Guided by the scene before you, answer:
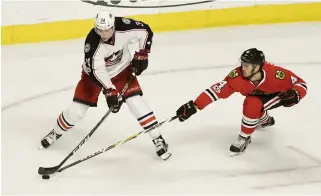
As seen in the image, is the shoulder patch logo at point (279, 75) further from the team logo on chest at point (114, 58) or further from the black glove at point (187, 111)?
the team logo on chest at point (114, 58)

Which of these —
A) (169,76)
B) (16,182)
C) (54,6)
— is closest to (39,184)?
(16,182)

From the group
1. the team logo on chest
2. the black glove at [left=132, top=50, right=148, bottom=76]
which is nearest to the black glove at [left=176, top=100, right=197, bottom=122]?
the black glove at [left=132, top=50, right=148, bottom=76]

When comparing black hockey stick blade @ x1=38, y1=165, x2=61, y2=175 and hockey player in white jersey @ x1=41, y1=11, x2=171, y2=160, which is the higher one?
hockey player in white jersey @ x1=41, y1=11, x2=171, y2=160

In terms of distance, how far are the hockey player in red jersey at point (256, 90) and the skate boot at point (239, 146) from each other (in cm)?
12

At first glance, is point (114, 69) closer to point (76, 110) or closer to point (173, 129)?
point (76, 110)

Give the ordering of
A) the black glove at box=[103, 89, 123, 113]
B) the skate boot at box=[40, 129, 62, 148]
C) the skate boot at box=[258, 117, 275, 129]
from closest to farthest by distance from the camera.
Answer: the black glove at box=[103, 89, 123, 113]
the skate boot at box=[40, 129, 62, 148]
the skate boot at box=[258, 117, 275, 129]

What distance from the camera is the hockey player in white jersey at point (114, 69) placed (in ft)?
9.98

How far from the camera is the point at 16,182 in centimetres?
300

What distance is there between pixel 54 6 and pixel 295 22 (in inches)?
79.3

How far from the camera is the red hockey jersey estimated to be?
121 inches

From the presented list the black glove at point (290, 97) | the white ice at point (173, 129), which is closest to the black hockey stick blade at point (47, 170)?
the white ice at point (173, 129)

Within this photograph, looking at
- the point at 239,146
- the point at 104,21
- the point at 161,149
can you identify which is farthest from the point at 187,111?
the point at 104,21

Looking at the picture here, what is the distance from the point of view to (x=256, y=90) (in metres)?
3.12

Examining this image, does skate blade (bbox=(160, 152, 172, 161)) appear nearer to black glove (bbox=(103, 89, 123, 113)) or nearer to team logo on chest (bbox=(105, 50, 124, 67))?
black glove (bbox=(103, 89, 123, 113))
